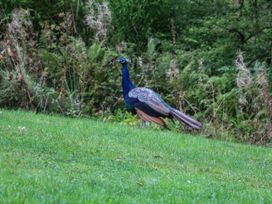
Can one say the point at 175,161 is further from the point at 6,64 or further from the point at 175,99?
the point at 6,64

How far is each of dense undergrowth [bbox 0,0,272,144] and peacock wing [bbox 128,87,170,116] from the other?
3.43 feet

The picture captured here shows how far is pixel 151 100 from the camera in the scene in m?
12.2

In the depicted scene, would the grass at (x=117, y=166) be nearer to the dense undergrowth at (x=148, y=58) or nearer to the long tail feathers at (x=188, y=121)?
the long tail feathers at (x=188, y=121)

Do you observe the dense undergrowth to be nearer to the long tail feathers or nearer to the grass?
the long tail feathers

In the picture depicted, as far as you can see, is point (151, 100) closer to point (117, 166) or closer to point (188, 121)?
point (188, 121)

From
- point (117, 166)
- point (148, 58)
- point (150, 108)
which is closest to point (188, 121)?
point (150, 108)

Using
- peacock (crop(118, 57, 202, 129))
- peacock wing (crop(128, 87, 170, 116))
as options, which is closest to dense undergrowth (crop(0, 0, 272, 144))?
peacock (crop(118, 57, 202, 129))

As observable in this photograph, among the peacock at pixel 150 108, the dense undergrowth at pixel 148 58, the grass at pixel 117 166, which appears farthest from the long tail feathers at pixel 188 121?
the grass at pixel 117 166

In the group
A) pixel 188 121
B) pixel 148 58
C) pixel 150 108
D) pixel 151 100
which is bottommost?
pixel 188 121

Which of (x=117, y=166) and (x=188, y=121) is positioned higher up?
(x=117, y=166)

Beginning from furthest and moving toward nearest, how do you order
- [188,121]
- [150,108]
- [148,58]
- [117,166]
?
[148,58]
[150,108]
[188,121]
[117,166]

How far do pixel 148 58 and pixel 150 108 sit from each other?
10.7 ft

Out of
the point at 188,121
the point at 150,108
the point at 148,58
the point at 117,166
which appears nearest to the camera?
Answer: the point at 117,166

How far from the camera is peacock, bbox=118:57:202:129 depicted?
1203cm
